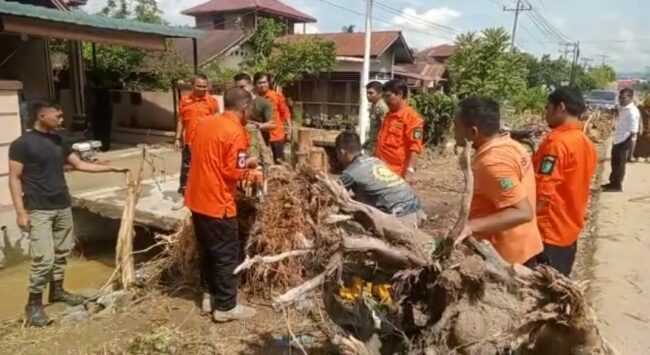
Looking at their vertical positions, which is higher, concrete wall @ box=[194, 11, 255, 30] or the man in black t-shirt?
concrete wall @ box=[194, 11, 255, 30]

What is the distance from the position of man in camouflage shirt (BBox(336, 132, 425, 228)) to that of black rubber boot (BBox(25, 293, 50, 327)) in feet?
8.79

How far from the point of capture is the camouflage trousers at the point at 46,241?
4.05m

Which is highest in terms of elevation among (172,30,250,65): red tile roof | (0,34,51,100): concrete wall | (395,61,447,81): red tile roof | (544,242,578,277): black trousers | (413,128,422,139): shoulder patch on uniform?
(172,30,250,65): red tile roof

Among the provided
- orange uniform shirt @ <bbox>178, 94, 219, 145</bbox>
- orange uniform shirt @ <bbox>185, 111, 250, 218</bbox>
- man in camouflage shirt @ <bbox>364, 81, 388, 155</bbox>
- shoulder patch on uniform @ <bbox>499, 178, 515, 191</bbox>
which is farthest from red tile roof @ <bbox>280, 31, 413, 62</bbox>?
shoulder patch on uniform @ <bbox>499, 178, 515, 191</bbox>

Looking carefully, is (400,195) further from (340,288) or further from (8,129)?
(8,129)

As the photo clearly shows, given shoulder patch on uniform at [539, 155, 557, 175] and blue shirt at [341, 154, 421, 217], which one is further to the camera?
blue shirt at [341, 154, 421, 217]

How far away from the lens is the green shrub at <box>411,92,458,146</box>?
13836 mm

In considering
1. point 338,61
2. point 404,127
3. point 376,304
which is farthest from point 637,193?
point 338,61

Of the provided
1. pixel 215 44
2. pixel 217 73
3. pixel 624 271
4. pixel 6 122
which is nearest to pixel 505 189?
pixel 624 271

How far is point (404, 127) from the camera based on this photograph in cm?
500

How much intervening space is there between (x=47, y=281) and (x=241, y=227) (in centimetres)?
162

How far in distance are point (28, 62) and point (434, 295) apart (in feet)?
36.0

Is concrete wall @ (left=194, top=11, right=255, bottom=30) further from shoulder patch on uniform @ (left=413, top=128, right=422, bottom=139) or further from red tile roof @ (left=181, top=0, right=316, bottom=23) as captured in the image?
shoulder patch on uniform @ (left=413, top=128, right=422, bottom=139)

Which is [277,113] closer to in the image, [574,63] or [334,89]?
[334,89]
